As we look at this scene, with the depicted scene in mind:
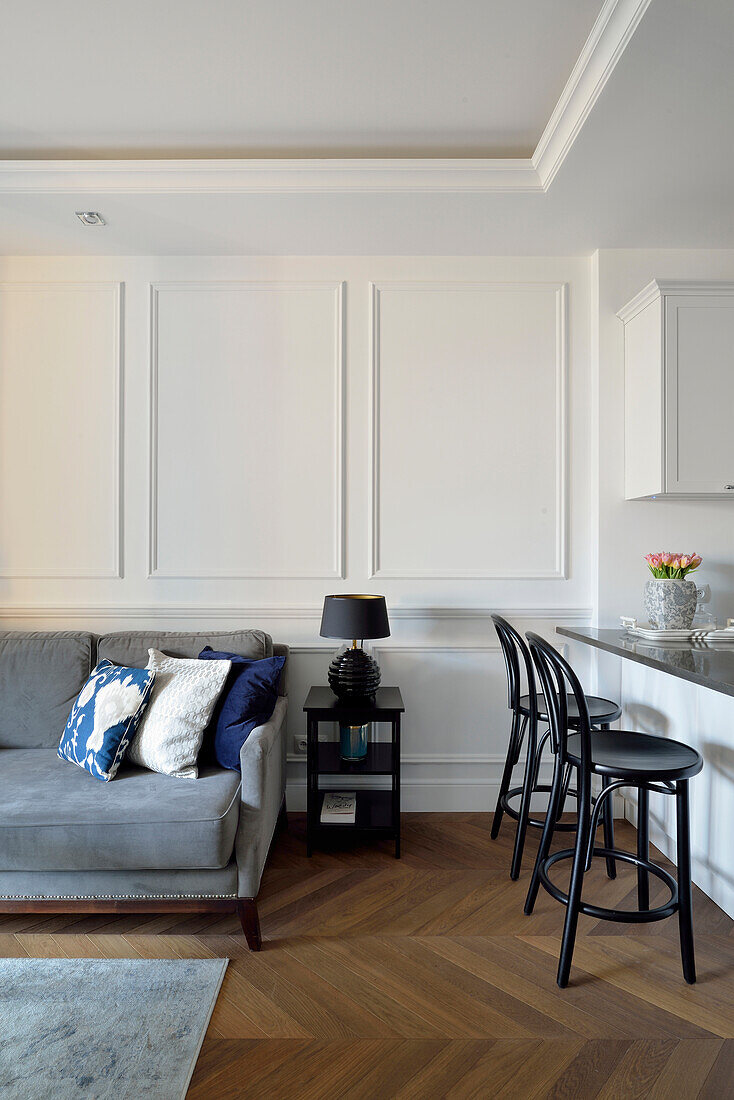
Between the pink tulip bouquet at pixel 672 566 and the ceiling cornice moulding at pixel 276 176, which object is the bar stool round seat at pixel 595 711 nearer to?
the pink tulip bouquet at pixel 672 566

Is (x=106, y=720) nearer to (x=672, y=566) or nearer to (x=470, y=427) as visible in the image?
(x=470, y=427)

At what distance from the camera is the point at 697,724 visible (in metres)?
2.61

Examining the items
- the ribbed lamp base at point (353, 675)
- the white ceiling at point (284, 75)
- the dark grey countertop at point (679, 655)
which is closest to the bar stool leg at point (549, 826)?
the dark grey countertop at point (679, 655)

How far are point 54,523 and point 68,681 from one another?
87 cm

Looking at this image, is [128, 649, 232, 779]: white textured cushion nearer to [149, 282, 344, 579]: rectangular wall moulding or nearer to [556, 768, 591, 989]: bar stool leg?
[149, 282, 344, 579]: rectangular wall moulding

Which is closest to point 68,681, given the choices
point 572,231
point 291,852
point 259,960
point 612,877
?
point 291,852

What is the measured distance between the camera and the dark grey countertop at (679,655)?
77.4 inches

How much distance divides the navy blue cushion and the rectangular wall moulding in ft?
2.27

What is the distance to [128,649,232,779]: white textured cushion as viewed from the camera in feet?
8.30

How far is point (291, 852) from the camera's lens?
2.94m

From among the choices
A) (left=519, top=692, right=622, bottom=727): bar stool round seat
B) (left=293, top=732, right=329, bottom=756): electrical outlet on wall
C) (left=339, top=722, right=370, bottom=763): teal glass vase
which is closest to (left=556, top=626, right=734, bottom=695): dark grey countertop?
(left=519, top=692, right=622, bottom=727): bar stool round seat

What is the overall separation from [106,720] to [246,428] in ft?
4.98

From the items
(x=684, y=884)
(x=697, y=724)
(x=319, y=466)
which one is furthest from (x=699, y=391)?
(x=684, y=884)

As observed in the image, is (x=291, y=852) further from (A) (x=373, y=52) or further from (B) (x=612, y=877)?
(A) (x=373, y=52)
